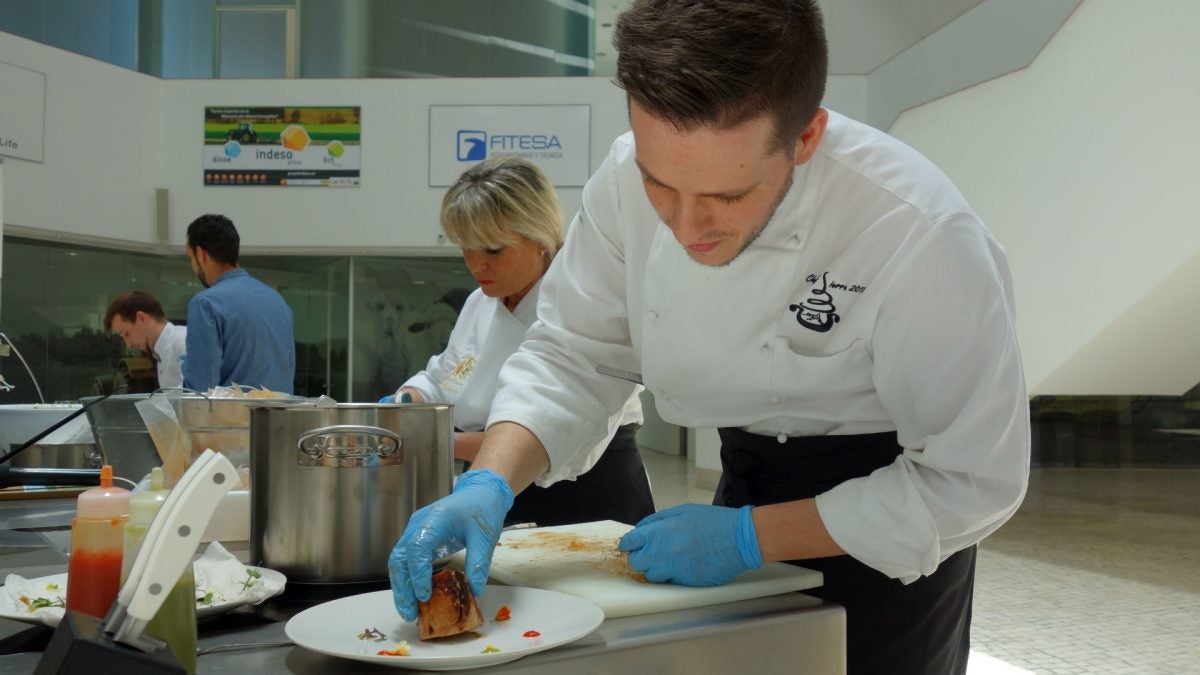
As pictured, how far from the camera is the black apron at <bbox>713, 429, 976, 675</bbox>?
119 centimetres

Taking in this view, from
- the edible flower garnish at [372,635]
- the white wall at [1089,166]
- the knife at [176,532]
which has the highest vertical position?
the white wall at [1089,166]

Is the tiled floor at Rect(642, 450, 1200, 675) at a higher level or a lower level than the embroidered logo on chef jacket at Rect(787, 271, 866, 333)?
lower

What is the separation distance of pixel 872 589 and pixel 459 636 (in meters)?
0.59

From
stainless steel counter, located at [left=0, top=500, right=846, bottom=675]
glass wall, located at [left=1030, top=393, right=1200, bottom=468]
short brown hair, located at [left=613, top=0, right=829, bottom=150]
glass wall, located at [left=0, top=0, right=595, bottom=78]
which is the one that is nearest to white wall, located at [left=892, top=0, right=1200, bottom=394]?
glass wall, located at [left=0, top=0, right=595, bottom=78]

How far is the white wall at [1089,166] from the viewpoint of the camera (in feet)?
13.1

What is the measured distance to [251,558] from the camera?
966 millimetres

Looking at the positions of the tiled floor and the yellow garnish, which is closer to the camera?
the yellow garnish

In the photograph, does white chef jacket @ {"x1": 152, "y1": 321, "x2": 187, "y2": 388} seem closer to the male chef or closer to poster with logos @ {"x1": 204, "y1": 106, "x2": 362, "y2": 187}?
poster with logos @ {"x1": 204, "y1": 106, "x2": 362, "y2": 187}

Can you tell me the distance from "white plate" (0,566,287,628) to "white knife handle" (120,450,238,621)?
19 cm

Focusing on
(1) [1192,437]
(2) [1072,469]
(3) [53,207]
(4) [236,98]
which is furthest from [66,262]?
(1) [1192,437]

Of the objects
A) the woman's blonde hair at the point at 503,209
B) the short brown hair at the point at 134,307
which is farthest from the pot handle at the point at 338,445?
the short brown hair at the point at 134,307

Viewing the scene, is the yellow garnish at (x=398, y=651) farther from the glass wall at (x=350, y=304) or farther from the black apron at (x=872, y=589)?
the glass wall at (x=350, y=304)

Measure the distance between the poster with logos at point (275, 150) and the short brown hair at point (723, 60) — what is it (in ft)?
19.5

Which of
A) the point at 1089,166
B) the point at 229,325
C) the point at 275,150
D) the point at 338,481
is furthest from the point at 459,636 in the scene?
the point at 275,150
